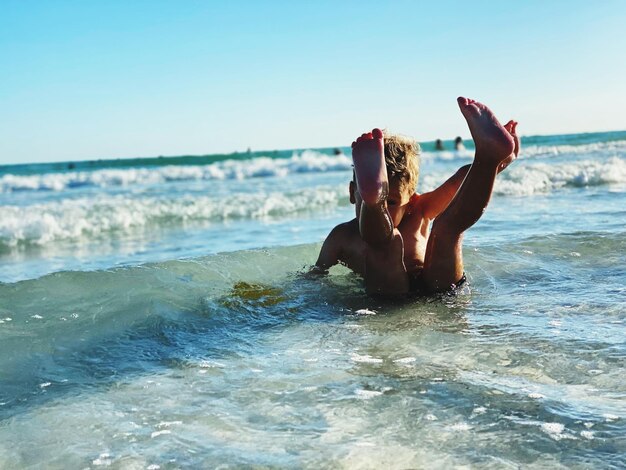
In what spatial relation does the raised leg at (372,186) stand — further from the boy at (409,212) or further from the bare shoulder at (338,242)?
the bare shoulder at (338,242)

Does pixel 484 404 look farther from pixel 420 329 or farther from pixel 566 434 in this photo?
pixel 420 329

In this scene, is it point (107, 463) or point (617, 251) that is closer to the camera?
point (107, 463)

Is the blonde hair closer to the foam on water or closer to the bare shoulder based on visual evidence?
the bare shoulder

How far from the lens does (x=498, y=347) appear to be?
2346 mm

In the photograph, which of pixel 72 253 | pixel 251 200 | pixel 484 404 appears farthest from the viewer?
pixel 251 200

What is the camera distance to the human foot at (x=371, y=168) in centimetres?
256

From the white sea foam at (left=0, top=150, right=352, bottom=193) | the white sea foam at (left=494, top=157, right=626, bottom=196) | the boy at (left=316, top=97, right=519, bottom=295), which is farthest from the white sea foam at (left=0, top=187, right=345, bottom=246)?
the white sea foam at (left=0, top=150, right=352, bottom=193)

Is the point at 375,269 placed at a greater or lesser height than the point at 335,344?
greater

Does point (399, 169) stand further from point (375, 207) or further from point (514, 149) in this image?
point (514, 149)

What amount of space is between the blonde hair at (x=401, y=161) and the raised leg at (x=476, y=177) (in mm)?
312

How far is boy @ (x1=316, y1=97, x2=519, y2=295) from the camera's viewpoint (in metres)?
2.59

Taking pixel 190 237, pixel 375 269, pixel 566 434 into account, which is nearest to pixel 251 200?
pixel 190 237

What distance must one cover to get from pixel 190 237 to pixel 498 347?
542cm

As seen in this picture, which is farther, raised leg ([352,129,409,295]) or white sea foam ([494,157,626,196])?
white sea foam ([494,157,626,196])
